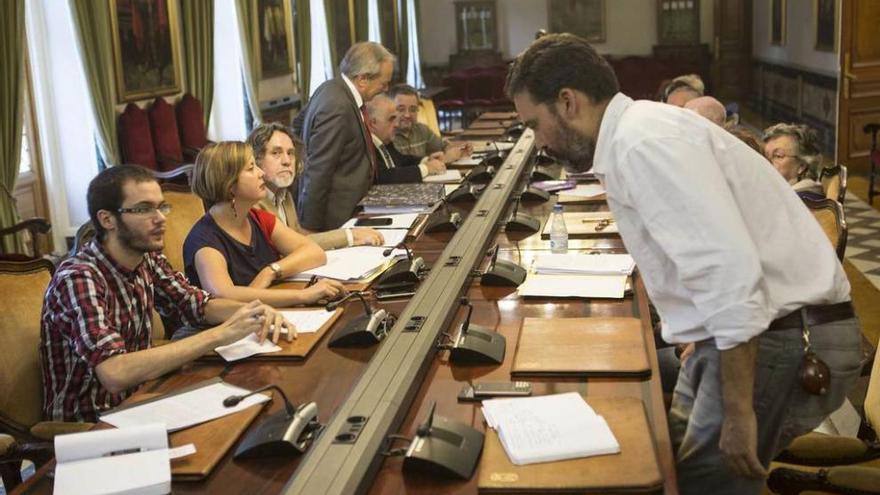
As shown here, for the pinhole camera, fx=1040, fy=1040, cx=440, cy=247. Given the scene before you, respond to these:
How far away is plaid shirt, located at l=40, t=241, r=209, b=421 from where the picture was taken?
10.4 feet

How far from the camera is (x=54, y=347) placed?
3.37 meters

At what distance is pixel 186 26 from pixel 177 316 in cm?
621

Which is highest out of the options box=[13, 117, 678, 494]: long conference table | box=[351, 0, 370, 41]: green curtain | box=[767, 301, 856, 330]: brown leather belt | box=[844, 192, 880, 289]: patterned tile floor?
box=[351, 0, 370, 41]: green curtain

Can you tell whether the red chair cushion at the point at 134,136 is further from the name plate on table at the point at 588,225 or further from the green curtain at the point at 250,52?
the name plate on table at the point at 588,225

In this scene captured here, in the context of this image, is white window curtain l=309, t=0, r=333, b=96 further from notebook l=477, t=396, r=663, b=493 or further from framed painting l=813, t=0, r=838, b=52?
notebook l=477, t=396, r=663, b=493

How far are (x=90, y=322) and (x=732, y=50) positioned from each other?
61.9 feet

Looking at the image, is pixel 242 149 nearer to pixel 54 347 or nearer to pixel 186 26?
pixel 54 347

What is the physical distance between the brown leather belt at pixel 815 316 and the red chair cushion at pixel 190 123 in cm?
744

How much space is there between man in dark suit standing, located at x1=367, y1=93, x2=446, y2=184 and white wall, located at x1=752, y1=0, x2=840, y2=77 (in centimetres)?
747

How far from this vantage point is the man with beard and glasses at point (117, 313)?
3.08 metres

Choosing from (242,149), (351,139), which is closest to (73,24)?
(351,139)

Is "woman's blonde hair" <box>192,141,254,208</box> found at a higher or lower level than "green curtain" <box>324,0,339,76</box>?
lower

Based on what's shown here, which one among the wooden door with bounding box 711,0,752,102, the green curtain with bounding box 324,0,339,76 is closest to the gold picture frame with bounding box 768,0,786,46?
the wooden door with bounding box 711,0,752,102

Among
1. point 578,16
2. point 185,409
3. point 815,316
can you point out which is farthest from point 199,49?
point 578,16
